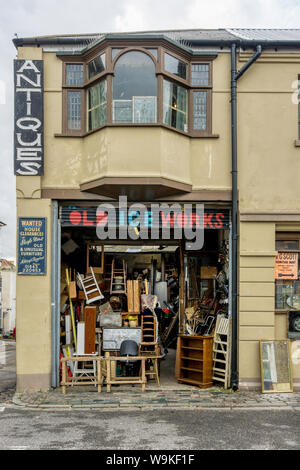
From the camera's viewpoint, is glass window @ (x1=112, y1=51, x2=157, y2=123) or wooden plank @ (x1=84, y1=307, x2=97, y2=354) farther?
wooden plank @ (x1=84, y1=307, x2=97, y2=354)

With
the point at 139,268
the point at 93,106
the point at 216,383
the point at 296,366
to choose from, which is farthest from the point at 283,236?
the point at 139,268

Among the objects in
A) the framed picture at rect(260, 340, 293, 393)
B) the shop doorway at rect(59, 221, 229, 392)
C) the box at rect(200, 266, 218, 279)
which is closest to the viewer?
the framed picture at rect(260, 340, 293, 393)

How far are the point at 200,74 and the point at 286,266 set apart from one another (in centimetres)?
480

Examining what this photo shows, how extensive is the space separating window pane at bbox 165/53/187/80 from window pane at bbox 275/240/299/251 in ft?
14.3

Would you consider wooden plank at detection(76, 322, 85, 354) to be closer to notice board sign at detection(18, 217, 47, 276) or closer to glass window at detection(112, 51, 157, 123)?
notice board sign at detection(18, 217, 47, 276)

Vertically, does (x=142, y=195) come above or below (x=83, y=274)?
above

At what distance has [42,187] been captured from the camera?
11.0 metres

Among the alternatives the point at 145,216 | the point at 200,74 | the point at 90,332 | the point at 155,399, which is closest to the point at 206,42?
the point at 200,74

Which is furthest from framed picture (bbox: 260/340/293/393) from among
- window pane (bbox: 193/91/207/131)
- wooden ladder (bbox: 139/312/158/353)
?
window pane (bbox: 193/91/207/131)

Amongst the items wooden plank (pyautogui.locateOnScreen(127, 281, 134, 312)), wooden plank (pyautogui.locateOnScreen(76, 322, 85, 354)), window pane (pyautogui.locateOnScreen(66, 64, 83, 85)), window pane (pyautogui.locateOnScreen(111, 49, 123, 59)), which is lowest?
wooden plank (pyautogui.locateOnScreen(76, 322, 85, 354))

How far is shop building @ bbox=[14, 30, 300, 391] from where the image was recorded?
10648 millimetres
